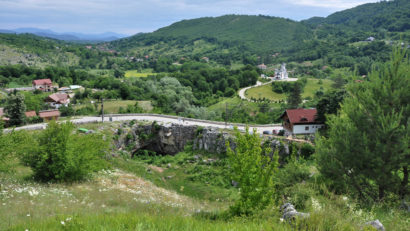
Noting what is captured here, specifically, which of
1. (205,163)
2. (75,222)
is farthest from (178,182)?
(75,222)

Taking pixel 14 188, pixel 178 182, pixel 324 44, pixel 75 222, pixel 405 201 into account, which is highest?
pixel 324 44

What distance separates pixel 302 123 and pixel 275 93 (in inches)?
1922

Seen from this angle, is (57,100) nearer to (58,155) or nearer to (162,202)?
(58,155)

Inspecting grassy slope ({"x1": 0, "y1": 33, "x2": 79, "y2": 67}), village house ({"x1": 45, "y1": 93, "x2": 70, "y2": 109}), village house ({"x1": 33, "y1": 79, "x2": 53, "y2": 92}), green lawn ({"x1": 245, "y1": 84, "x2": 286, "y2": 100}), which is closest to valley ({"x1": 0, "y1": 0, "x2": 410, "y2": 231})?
village house ({"x1": 45, "y1": 93, "x2": 70, "y2": 109})

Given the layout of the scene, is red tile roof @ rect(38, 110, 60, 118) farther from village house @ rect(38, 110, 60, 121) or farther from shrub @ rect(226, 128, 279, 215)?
shrub @ rect(226, 128, 279, 215)

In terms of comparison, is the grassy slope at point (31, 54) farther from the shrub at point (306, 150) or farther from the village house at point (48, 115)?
the shrub at point (306, 150)

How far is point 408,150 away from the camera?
9.40m

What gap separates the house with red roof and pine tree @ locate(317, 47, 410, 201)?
21.8 m

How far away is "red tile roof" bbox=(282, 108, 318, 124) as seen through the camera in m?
32.7

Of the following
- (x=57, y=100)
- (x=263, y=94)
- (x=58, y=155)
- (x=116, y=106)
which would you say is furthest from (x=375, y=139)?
(x=57, y=100)

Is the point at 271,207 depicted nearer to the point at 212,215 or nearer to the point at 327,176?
the point at 212,215

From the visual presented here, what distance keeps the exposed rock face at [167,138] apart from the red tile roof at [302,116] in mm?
8431

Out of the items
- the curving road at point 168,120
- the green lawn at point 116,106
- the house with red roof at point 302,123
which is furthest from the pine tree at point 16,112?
the house with red roof at point 302,123

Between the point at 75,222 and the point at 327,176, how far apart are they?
33.6ft
